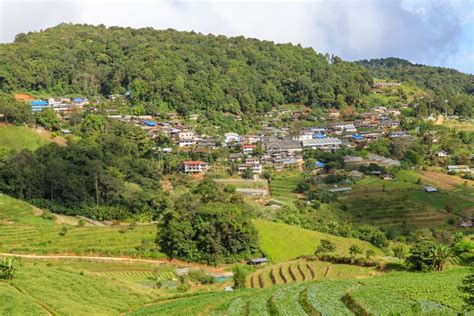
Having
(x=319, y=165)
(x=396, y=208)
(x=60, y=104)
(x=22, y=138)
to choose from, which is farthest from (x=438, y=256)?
(x=60, y=104)

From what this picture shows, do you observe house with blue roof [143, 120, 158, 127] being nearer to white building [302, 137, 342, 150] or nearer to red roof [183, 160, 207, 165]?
red roof [183, 160, 207, 165]

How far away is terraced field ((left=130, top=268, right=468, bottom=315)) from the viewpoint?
58.5 feet

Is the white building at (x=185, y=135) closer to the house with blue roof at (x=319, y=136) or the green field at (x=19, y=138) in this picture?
the house with blue roof at (x=319, y=136)

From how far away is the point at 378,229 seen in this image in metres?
44.4

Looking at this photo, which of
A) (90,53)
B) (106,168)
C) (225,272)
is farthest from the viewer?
(90,53)

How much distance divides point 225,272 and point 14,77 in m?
58.2

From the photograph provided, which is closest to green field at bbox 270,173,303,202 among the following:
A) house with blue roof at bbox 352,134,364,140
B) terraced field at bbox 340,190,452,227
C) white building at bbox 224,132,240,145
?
terraced field at bbox 340,190,452,227

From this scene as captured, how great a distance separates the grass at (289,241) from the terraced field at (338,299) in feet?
47.3

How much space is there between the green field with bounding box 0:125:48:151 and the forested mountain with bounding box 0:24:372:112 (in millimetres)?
21864

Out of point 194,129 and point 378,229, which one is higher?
point 194,129

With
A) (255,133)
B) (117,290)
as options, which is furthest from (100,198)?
(255,133)

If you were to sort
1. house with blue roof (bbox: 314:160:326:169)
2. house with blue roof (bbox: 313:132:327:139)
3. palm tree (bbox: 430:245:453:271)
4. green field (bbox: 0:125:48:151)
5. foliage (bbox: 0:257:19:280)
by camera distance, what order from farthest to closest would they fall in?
house with blue roof (bbox: 313:132:327:139)
house with blue roof (bbox: 314:160:326:169)
green field (bbox: 0:125:48:151)
palm tree (bbox: 430:245:453:271)
foliage (bbox: 0:257:19:280)

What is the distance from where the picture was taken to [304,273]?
93.5 ft

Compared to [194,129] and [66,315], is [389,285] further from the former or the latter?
[194,129]
